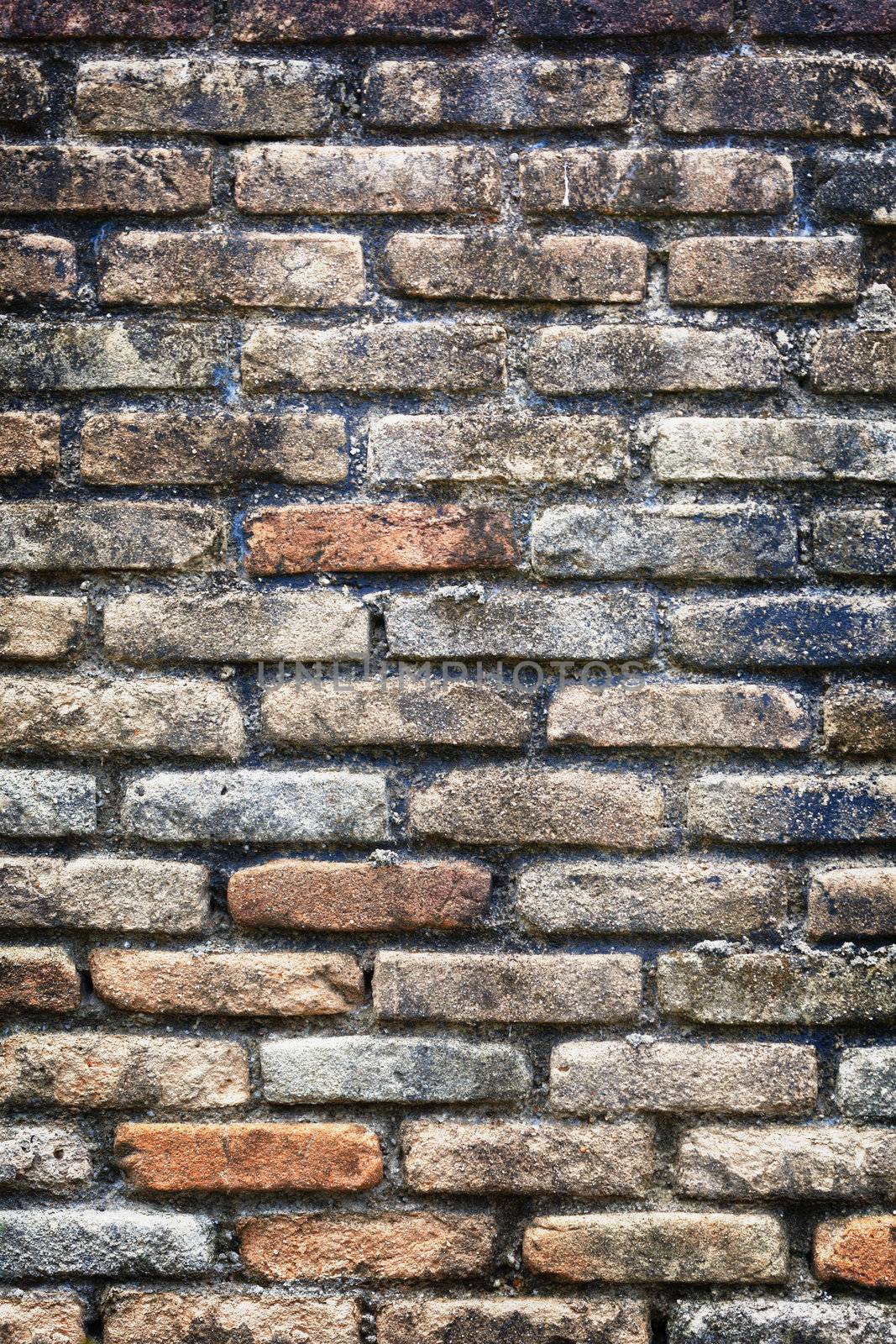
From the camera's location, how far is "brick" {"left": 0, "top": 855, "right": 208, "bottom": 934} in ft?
4.29

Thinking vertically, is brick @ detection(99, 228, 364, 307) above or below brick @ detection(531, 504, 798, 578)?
above

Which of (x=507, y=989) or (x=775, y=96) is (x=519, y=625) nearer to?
(x=507, y=989)

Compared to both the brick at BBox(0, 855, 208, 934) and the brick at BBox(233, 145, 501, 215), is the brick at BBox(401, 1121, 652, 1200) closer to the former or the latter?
the brick at BBox(0, 855, 208, 934)

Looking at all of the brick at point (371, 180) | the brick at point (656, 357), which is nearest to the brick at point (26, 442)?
the brick at point (371, 180)

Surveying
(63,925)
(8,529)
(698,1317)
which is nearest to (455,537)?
(8,529)

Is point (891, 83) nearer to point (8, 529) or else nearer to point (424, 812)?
point (424, 812)

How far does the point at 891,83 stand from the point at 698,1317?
158cm

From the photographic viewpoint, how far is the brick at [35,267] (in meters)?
1.33

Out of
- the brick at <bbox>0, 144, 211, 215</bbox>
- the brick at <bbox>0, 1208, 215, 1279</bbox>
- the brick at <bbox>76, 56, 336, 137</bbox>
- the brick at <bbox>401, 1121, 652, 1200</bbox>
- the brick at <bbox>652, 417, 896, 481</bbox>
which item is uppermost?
the brick at <bbox>76, 56, 336, 137</bbox>

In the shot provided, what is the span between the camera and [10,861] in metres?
1.32

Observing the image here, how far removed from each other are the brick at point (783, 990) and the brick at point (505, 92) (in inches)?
43.0

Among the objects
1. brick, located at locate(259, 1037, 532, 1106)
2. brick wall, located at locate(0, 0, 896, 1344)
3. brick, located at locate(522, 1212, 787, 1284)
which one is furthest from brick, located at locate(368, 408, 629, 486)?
brick, located at locate(522, 1212, 787, 1284)

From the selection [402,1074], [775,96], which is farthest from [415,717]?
[775,96]

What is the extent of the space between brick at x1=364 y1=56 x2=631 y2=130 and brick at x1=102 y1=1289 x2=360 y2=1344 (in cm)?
149
